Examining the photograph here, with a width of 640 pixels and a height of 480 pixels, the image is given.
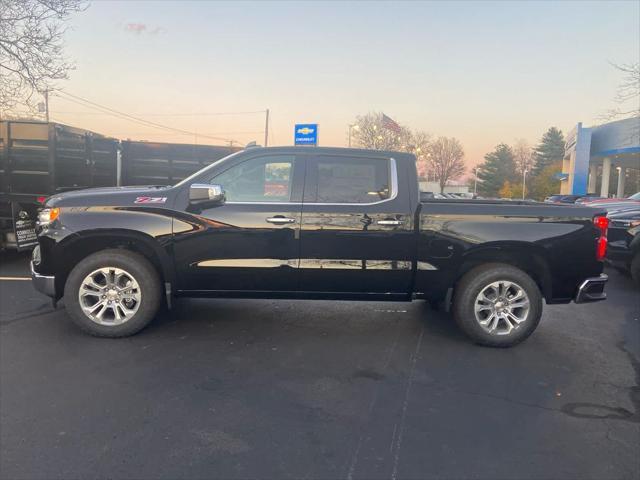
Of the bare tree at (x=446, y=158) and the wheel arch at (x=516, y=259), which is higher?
the bare tree at (x=446, y=158)

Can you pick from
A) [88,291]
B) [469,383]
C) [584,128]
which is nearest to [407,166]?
[469,383]

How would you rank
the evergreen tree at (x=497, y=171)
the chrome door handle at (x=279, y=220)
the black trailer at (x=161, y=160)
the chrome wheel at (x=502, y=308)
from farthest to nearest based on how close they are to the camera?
the evergreen tree at (x=497, y=171), the black trailer at (x=161, y=160), the chrome wheel at (x=502, y=308), the chrome door handle at (x=279, y=220)

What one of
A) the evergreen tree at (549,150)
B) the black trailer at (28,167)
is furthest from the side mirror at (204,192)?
the evergreen tree at (549,150)

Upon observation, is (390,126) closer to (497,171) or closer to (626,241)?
(626,241)

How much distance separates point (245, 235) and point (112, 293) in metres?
1.41

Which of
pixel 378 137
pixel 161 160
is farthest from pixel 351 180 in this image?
pixel 378 137

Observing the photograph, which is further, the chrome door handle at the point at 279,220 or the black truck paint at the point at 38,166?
the black truck paint at the point at 38,166

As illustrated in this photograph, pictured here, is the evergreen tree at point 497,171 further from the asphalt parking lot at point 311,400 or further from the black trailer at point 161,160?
the asphalt parking lot at point 311,400

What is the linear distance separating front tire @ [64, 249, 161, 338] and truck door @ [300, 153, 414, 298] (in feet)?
4.96

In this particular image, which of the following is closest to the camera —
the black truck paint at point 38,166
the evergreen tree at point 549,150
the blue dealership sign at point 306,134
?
the black truck paint at point 38,166

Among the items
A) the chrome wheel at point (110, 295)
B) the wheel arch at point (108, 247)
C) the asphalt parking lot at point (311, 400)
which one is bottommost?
the asphalt parking lot at point (311, 400)

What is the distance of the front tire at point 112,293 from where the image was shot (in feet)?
16.3

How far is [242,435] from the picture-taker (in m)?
3.27

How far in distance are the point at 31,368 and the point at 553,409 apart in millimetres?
4108
